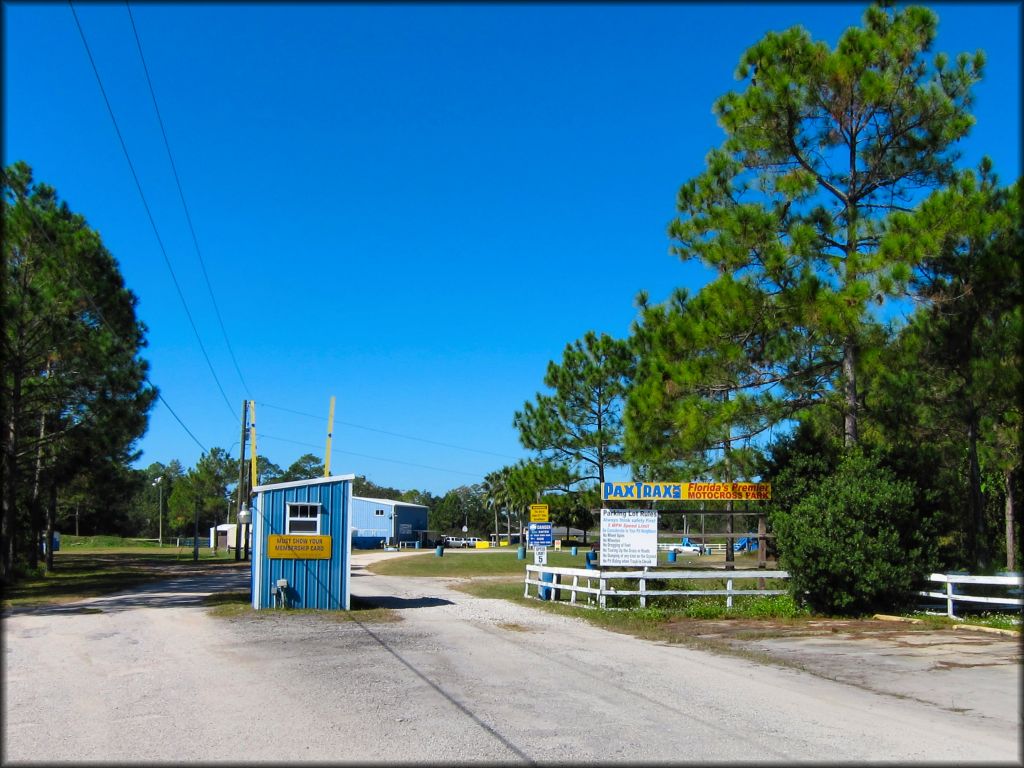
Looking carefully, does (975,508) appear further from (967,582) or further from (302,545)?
(302,545)

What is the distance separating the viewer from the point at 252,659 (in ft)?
37.3

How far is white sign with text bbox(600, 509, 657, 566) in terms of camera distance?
18.6m

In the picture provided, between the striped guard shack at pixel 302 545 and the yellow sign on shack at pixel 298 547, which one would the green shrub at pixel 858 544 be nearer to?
the striped guard shack at pixel 302 545

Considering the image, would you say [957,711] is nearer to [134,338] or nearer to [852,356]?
[852,356]

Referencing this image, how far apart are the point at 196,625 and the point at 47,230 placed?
13979 mm

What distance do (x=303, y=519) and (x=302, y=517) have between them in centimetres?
6

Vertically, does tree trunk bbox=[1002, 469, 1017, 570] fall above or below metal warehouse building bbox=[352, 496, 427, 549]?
above

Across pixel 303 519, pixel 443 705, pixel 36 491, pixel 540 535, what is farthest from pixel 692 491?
pixel 36 491

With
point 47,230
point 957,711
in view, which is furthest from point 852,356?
point 47,230

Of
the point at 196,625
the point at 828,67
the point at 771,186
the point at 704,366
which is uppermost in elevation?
the point at 828,67

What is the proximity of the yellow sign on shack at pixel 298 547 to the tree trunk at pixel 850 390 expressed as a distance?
11.7m

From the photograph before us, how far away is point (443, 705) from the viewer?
8289mm

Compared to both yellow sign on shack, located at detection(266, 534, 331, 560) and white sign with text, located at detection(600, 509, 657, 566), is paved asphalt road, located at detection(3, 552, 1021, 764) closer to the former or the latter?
yellow sign on shack, located at detection(266, 534, 331, 560)

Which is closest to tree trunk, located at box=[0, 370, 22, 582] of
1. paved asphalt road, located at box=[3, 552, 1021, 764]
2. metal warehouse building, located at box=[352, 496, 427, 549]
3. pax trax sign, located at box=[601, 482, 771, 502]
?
paved asphalt road, located at box=[3, 552, 1021, 764]
